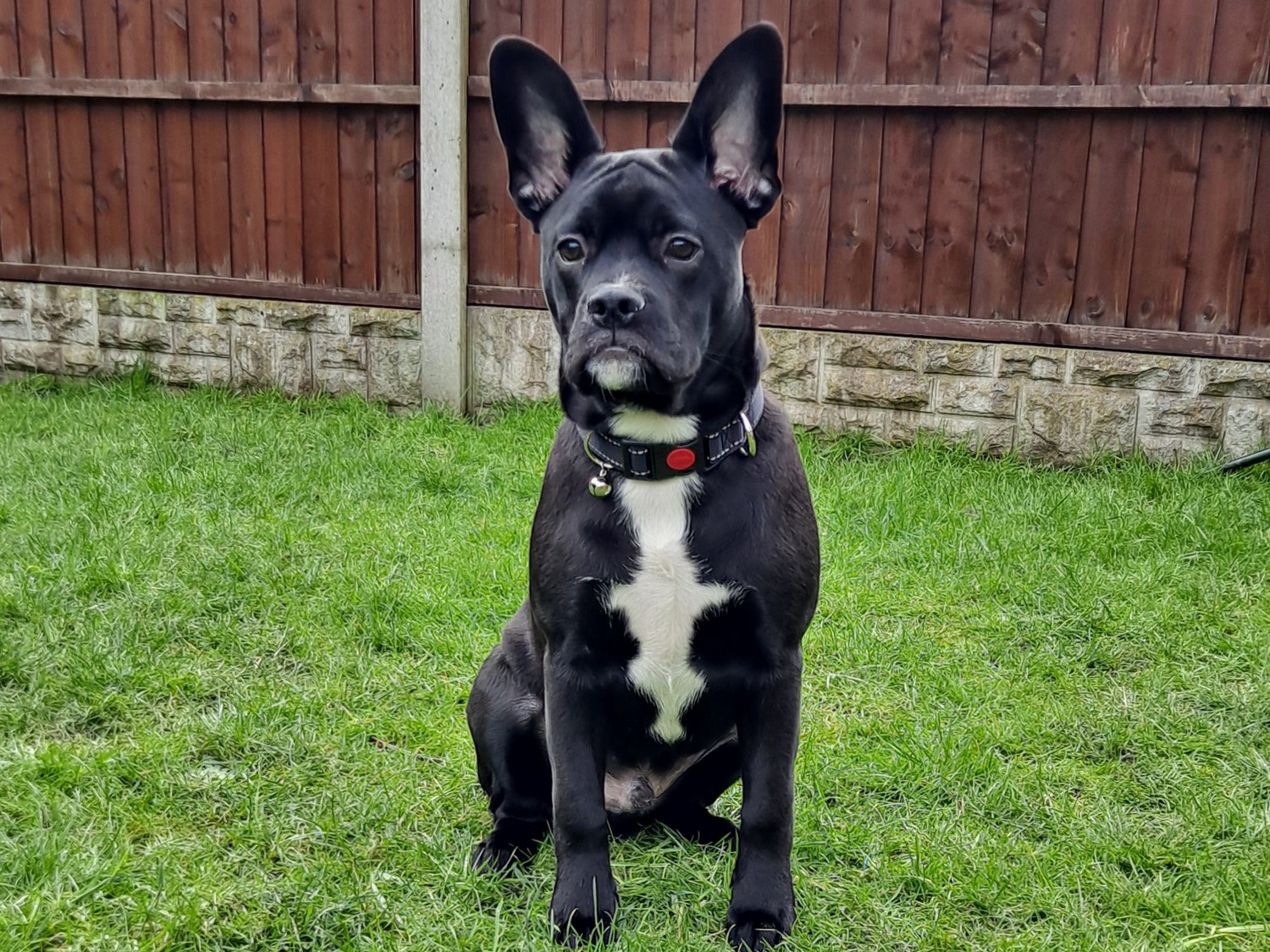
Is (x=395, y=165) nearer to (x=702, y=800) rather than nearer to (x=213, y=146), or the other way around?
(x=213, y=146)

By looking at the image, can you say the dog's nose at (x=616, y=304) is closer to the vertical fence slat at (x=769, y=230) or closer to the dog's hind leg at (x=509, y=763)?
the dog's hind leg at (x=509, y=763)

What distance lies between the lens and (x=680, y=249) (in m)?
1.94

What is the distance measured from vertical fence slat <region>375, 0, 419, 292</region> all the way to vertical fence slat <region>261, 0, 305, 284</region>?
18.7 inches

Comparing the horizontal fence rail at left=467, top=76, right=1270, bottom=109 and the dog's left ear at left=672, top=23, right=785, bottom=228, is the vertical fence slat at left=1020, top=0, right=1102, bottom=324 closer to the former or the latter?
the horizontal fence rail at left=467, top=76, right=1270, bottom=109

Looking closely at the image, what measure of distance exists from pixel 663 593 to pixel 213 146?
17.2 ft

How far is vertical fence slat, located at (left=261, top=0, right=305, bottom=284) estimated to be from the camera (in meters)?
5.90

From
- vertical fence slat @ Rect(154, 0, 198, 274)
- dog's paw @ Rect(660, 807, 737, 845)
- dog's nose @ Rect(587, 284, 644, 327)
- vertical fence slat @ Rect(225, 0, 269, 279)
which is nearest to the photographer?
dog's nose @ Rect(587, 284, 644, 327)

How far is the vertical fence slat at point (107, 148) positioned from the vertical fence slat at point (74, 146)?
4 cm

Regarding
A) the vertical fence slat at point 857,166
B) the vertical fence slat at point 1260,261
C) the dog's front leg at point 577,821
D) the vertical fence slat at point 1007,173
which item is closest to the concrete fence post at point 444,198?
the vertical fence slat at point 857,166

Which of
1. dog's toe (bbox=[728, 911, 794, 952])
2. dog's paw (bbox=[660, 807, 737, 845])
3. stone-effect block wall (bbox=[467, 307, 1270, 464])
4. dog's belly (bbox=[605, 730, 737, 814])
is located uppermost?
stone-effect block wall (bbox=[467, 307, 1270, 464])

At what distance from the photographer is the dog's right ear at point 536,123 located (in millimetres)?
2059

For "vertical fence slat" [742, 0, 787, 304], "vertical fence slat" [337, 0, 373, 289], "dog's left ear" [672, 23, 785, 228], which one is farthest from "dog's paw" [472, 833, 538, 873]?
"vertical fence slat" [337, 0, 373, 289]

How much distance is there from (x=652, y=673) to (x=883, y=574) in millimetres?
2060

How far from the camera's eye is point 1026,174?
5008 mm
